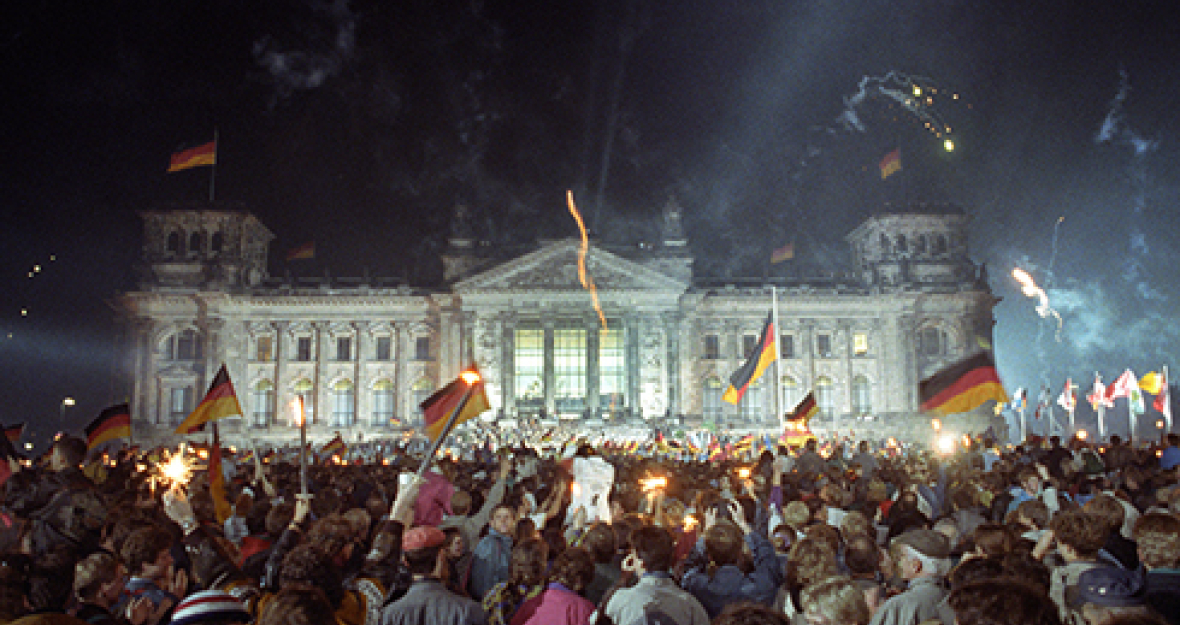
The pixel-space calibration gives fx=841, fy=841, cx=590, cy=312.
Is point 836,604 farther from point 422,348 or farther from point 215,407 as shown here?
point 422,348

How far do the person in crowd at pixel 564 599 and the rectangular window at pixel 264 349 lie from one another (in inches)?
2182

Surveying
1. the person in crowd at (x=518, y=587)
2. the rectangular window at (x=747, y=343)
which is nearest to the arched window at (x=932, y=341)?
the rectangular window at (x=747, y=343)

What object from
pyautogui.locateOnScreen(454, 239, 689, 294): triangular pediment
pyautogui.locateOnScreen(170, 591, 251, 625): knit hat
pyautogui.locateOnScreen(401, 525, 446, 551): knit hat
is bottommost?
pyautogui.locateOnScreen(170, 591, 251, 625): knit hat

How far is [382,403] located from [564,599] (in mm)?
53707

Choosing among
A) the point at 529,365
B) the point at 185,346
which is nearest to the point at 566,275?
the point at 529,365

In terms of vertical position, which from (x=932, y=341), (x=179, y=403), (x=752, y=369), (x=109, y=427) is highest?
(x=932, y=341)

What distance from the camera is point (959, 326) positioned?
58.2 metres

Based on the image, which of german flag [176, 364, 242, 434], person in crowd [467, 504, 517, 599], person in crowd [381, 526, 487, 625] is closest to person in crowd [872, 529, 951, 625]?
person in crowd [381, 526, 487, 625]

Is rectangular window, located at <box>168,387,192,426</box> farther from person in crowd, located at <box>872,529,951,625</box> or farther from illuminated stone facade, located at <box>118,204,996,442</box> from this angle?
person in crowd, located at <box>872,529,951,625</box>

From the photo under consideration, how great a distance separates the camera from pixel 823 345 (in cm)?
5903

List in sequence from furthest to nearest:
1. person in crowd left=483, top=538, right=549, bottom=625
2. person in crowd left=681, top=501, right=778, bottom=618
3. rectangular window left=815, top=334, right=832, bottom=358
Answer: rectangular window left=815, top=334, right=832, bottom=358
person in crowd left=681, top=501, right=778, bottom=618
person in crowd left=483, top=538, right=549, bottom=625

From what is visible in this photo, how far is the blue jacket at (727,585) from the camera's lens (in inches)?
255

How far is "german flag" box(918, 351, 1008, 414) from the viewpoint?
51.6 ft

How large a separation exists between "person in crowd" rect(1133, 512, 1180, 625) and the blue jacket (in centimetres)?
260
